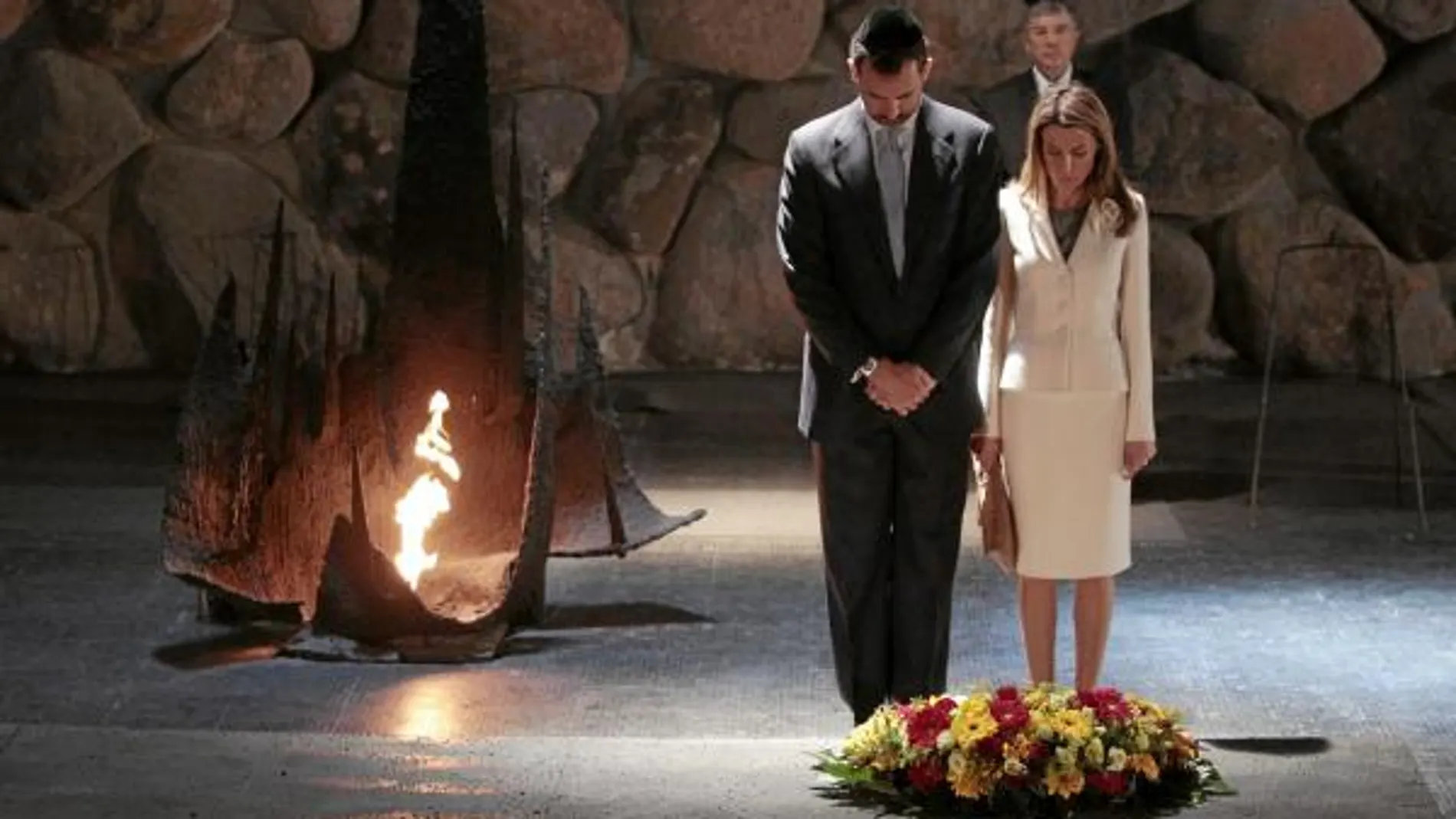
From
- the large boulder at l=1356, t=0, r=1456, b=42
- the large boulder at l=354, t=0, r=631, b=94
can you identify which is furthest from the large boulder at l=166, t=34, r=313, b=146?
the large boulder at l=1356, t=0, r=1456, b=42

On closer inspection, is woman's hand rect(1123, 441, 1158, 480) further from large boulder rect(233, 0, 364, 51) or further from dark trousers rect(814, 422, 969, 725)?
large boulder rect(233, 0, 364, 51)

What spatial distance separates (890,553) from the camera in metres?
7.26

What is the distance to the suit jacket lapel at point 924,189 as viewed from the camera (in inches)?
281

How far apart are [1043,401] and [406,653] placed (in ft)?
6.29

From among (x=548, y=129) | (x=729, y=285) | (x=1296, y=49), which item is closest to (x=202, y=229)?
(x=548, y=129)

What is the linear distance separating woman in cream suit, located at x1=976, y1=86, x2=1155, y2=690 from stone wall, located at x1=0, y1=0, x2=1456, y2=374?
4965 mm

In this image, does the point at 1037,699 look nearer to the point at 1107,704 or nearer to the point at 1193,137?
the point at 1107,704

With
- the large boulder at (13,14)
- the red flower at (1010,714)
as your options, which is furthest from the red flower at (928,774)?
the large boulder at (13,14)

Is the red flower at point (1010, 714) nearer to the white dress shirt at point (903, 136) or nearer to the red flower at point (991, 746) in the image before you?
the red flower at point (991, 746)

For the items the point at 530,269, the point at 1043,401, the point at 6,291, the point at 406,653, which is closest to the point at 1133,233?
the point at 1043,401

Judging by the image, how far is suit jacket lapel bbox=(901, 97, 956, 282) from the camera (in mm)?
7129

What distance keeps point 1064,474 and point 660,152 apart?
17.5 feet

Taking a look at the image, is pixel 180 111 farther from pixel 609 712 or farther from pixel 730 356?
pixel 609 712

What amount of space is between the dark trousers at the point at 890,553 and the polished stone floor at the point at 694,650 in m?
0.22
